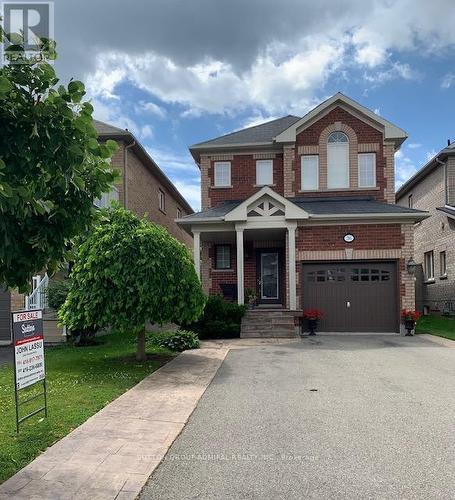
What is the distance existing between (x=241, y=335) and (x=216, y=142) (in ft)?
29.1

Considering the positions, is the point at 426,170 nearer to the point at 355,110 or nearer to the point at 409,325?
the point at 355,110

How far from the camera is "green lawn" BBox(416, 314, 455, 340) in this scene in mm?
15875

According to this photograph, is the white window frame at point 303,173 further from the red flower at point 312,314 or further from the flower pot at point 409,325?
the flower pot at point 409,325

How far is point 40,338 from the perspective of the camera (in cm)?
621

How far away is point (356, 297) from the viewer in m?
16.5

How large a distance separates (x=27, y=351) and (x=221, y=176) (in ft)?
50.0

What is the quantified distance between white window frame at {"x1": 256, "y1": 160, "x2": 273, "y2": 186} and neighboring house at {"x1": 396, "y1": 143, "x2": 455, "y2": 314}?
7.47 m

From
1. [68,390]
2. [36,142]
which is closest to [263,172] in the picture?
[68,390]

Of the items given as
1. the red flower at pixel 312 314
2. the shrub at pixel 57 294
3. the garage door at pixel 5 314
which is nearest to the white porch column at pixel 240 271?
the red flower at pixel 312 314

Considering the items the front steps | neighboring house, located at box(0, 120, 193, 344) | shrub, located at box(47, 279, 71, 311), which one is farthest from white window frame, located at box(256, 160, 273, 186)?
shrub, located at box(47, 279, 71, 311)

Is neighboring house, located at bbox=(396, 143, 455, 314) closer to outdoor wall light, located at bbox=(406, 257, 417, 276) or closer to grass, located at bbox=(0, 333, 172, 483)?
outdoor wall light, located at bbox=(406, 257, 417, 276)

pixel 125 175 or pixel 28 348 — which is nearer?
pixel 28 348

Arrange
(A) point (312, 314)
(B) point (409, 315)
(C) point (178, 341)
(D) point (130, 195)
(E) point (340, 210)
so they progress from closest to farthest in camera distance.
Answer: (C) point (178, 341), (B) point (409, 315), (A) point (312, 314), (E) point (340, 210), (D) point (130, 195)

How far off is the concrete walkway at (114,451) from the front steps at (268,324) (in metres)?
7.22
